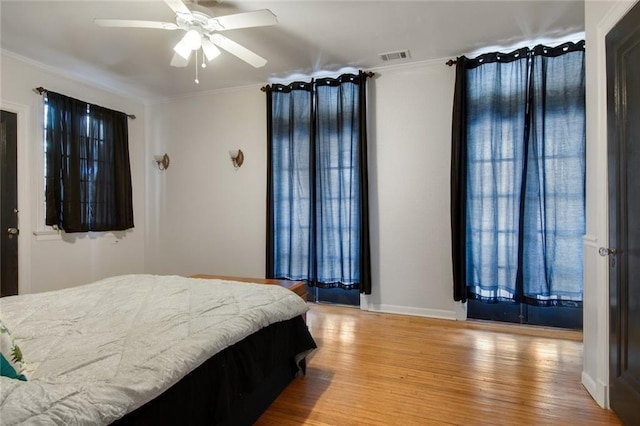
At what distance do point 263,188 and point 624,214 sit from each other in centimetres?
339

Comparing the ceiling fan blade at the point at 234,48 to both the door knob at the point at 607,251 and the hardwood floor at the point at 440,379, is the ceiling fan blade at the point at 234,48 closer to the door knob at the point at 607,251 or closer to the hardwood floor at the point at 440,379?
the hardwood floor at the point at 440,379

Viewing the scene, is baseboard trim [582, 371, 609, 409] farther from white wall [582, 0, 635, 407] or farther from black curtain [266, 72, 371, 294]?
black curtain [266, 72, 371, 294]

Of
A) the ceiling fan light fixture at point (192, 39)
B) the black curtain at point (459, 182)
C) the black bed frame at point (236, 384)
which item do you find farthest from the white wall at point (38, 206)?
the black curtain at point (459, 182)

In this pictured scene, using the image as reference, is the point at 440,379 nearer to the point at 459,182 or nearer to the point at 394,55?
the point at 459,182

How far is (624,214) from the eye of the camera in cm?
169

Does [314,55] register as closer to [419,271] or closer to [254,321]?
[419,271]

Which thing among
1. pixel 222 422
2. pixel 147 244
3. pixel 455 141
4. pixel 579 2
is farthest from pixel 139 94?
pixel 579 2

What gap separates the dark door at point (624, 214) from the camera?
5.23 ft

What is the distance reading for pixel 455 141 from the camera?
330 cm

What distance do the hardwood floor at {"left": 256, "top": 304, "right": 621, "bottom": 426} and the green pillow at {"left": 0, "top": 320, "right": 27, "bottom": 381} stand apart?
1136 millimetres

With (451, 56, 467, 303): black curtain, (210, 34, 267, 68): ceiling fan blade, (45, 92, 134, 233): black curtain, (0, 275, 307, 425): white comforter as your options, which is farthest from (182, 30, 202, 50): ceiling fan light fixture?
(451, 56, 467, 303): black curtain

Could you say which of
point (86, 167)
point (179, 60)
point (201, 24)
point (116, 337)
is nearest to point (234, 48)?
point (201, 24)

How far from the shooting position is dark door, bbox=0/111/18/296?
3.17 m

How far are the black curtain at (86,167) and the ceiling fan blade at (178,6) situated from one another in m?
2.42
